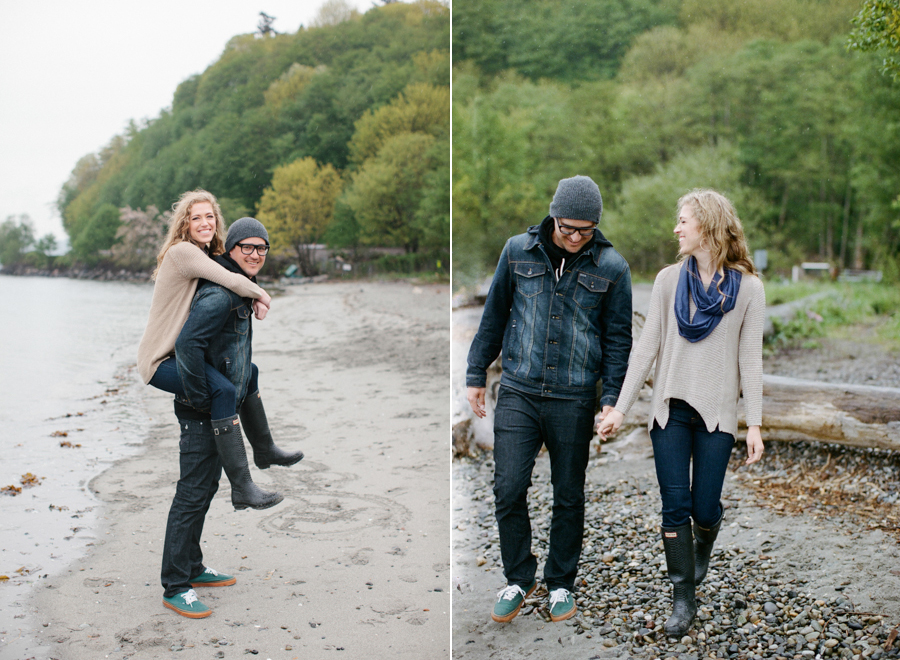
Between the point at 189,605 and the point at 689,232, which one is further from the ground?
the point at 689,232

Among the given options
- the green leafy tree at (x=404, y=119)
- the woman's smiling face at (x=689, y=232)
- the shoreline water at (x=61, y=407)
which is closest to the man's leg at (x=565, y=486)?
the woman's smiling face at (x=689, y=232)

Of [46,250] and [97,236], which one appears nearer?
[46,250]

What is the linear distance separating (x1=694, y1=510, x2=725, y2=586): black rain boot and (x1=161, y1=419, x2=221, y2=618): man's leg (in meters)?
1.67

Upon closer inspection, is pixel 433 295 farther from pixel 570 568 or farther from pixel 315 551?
pixel 570 568

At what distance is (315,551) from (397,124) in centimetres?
491

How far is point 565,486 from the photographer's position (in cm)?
241

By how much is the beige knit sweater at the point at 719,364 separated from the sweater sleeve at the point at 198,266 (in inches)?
53.8

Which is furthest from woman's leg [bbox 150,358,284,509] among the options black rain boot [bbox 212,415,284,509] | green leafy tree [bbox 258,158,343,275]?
green leafy tree [bbox 258,158,343,275]

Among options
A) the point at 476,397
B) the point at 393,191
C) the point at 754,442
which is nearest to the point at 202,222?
the point at 476,397

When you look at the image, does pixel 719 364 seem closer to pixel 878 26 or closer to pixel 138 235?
pixel 878 26

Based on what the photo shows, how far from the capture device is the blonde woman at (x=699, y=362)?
7.04ft

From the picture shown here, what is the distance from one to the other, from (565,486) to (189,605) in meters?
1.41

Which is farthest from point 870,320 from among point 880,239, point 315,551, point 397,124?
point 315,551

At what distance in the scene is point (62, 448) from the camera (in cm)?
405
